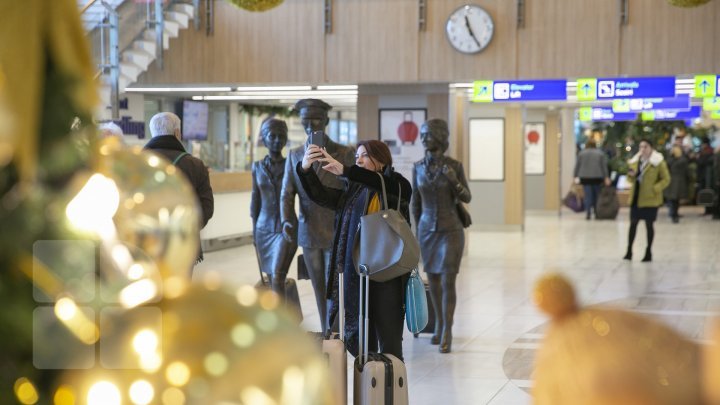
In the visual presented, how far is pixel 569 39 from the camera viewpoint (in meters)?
13.8

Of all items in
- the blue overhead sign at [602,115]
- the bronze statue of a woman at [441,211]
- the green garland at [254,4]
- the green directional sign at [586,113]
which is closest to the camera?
the bronze statue of a woman at [441,211]

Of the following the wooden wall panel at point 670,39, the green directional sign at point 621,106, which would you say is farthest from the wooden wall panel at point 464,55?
the green directional sign at point 621,106

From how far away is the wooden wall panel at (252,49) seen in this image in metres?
14.9

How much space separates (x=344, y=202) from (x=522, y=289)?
6.10m

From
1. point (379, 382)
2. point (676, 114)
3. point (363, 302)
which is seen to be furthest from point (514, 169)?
point (379, 382)

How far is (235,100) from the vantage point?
73.2 feet

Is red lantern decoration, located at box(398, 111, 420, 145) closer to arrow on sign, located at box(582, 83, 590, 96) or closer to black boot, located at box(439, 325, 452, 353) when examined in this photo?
arrow on sign, located at box(582, 83, 590, 96)

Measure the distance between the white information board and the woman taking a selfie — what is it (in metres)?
15.1

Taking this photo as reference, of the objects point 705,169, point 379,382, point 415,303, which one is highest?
point 705,169

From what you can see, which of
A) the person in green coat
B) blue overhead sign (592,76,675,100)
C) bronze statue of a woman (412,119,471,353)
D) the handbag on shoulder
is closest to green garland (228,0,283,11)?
bronze statue of a woman (412,119,471,353)

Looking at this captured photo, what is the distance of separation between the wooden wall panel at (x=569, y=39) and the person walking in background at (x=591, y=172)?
1078cm

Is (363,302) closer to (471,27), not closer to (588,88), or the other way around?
(471,27)

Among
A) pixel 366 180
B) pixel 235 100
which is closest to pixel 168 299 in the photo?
pixel 366 180

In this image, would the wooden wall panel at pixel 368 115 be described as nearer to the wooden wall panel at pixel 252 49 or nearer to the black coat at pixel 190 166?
the wooden wall panel at pixel 252 49
